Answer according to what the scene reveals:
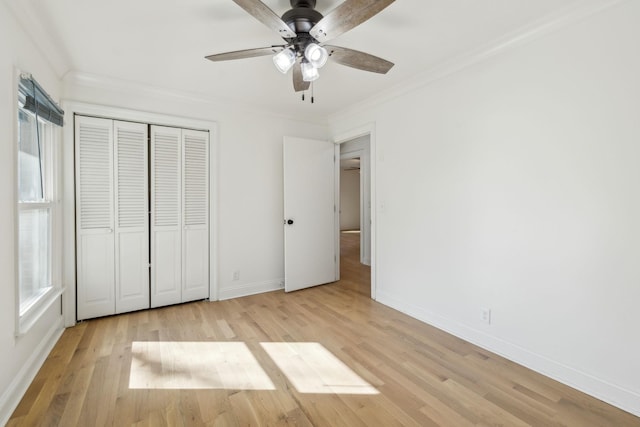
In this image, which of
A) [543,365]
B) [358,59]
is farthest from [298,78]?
[543,365]

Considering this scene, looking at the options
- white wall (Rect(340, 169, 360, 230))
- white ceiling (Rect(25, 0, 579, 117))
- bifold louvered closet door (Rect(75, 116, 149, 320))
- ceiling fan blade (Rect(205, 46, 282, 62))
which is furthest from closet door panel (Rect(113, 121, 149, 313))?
white wall (Rect(340, 169, 360, 230))

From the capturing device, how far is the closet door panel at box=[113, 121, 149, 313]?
120 inches

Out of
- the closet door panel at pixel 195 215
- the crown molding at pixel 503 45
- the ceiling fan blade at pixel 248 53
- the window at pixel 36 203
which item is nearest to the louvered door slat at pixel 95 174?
the window at pixel 36 203

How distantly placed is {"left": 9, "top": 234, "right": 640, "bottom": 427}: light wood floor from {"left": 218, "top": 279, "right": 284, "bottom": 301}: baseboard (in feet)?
1.87

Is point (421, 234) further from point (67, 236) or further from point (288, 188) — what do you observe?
point (67, 236)

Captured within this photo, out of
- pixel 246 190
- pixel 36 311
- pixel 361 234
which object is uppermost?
pixel 246 190

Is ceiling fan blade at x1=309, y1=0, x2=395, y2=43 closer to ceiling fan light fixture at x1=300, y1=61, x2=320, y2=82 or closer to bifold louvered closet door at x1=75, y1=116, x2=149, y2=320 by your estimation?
ceiling fan light fixture at x1=300, y1=61, x2=320, y2=82

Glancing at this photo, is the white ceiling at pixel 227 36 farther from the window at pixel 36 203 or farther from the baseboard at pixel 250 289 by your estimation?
the baseboard at pixel 250 289

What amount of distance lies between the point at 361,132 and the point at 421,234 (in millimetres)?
1558

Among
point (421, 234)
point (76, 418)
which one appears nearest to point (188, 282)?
point (76, 418)

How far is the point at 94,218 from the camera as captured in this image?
2.94 m

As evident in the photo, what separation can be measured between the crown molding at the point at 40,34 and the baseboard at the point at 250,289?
2711 millimetres

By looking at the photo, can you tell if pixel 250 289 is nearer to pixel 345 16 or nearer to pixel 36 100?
pixel 36 100

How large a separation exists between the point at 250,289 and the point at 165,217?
1.37m
